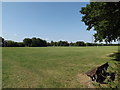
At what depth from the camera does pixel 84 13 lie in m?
18.6

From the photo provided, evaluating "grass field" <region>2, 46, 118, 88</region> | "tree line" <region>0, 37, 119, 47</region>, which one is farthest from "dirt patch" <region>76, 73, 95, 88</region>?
"tree line" <region>0, 37, 119, 47</region>

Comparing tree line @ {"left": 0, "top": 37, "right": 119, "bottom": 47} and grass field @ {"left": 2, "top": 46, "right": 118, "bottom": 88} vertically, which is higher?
tree line @ {"left": 0, "top": 37, "right": 119, "bottom": 47}

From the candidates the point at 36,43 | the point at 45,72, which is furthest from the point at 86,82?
the point at 36,43

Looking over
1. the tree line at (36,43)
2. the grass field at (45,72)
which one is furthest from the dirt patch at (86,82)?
the tree line at (36,43)

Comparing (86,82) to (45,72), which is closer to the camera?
(86,82)

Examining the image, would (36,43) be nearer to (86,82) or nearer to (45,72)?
(45,72)

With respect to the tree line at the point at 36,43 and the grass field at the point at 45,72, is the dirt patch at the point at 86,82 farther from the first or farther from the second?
the tree line at the point at 36,43

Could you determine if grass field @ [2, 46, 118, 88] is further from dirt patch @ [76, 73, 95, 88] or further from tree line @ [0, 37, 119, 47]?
Answer: tree line @ [0, 37, 119, 47]

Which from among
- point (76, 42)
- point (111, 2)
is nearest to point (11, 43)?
point (76, 42)

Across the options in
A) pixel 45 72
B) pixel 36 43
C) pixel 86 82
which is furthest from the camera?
pixel 36 43

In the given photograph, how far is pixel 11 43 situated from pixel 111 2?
9787 cm

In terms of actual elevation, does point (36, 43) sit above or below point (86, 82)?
above

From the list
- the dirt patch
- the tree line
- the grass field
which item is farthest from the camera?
the tree line

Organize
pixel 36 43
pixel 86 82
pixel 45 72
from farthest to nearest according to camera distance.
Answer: pixel 36 43
pixel 45 72
pixel 86 82
